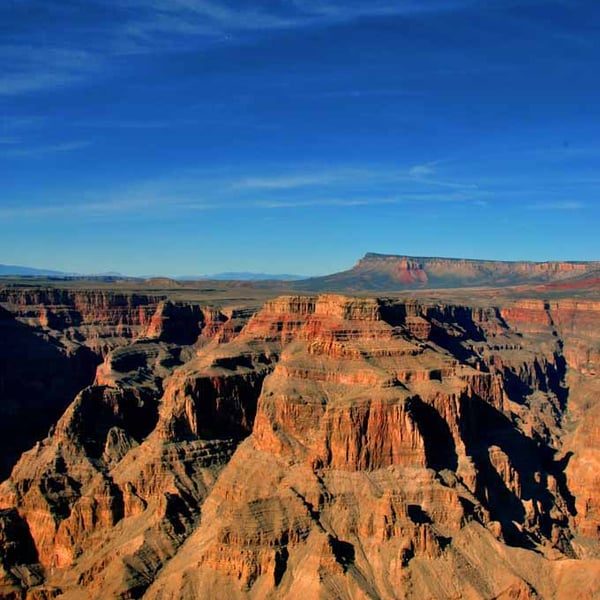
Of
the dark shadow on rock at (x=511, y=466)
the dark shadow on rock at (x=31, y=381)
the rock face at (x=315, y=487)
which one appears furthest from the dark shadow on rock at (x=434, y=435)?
the dark shadow on rock at (x=31, y=381)

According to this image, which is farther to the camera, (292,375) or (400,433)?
(292,375)

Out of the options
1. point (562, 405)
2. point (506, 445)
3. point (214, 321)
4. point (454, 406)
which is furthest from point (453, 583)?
point (214, 321)

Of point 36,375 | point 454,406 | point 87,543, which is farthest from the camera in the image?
point 36,375

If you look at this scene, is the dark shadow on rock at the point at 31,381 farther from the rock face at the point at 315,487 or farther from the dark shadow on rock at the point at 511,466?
the dark shadow on rock at the point at 511,466

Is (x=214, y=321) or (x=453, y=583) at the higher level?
(x=214, y=321)

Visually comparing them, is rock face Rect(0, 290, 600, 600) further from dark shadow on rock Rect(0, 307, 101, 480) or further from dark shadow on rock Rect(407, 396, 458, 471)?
dark shadow on rock Rect(0, 307, 101, 480)

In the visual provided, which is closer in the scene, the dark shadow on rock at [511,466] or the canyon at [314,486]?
the canyon at [314,486]

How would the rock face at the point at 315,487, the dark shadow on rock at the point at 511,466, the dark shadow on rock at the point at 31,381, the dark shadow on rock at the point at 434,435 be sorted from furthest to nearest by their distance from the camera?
1. the dark shadow on rock at the point at 31,381
2. the dark shadow on rock at the point at 434,435
3. the dark shadow on rock at the point at 511,466
4. the rock face at the point at 315,487

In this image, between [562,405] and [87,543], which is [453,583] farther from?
[562,405]
